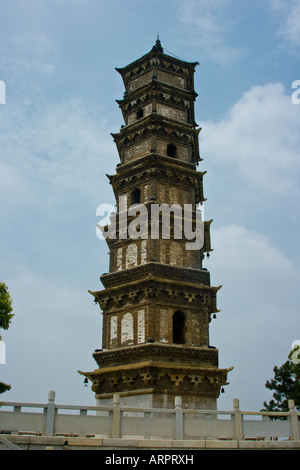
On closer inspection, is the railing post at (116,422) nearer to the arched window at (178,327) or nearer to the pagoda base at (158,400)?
the pagoda base at (158,400)

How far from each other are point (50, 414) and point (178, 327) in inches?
463

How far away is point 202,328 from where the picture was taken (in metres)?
24.6

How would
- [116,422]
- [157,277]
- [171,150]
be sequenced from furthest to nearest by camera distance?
[171,150], [157,277], [116,422]

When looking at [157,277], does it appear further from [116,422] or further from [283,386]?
[283,386]

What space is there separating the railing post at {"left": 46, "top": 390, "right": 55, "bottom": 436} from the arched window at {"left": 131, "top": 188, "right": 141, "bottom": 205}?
52.1 feet

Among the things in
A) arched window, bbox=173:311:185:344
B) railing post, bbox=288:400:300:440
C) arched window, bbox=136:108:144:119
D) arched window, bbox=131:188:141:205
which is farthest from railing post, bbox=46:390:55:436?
arched window, bbox=136:108:144:119

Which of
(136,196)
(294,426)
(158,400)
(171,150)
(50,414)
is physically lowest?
(294,426)

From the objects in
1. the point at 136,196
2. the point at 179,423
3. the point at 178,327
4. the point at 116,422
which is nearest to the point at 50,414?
the point at 116,422

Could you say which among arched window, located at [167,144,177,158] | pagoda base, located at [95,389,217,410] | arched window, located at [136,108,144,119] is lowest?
pagoda base, located at [95,389,217,410]

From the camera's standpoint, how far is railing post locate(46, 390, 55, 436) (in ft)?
45.3

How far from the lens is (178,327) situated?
978 inches

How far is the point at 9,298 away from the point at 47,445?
869cm

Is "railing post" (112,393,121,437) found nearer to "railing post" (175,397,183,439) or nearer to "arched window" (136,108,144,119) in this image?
"railing post" (175,397,183,439)

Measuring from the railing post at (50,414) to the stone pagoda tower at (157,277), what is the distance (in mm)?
8351
